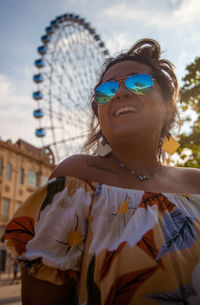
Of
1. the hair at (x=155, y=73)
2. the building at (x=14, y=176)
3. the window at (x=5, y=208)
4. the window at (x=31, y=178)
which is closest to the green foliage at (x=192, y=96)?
the hair at (x=155, y=73)

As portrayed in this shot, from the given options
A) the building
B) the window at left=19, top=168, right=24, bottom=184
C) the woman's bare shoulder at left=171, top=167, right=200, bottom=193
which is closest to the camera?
the woman's bare shoulder at left=171, top=167, right=200, bottom=193

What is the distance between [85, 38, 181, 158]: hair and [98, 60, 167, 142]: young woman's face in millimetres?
162

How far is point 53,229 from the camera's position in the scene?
3.81 ft

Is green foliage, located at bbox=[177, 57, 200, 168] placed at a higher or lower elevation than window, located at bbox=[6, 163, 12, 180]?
lower

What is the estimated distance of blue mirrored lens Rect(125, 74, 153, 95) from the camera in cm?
151

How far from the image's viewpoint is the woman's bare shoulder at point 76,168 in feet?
4.39

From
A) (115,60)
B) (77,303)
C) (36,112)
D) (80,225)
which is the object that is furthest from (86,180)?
(36,112)

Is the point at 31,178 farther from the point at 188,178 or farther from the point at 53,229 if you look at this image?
the point at 53,229

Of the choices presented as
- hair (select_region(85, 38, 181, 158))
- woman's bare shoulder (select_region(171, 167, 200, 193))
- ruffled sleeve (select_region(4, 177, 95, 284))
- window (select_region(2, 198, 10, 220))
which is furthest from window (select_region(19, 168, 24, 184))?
ruffled sleeve (select_region(4, 177, 95, 284))

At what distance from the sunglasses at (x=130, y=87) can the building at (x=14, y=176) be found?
71.0 ft

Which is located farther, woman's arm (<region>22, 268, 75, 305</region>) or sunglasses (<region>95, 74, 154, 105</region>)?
sunglasses (<region>95, 74, 154, 105</region>)

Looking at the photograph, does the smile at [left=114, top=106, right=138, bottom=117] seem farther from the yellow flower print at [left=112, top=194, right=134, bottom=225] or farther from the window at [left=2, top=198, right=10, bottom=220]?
the window at [left=2, top=198, right=10, bottom=220]

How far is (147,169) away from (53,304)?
0.81m

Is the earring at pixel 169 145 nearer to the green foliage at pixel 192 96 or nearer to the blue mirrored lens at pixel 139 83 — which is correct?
the blue mirrored lens at pixel 139 83
